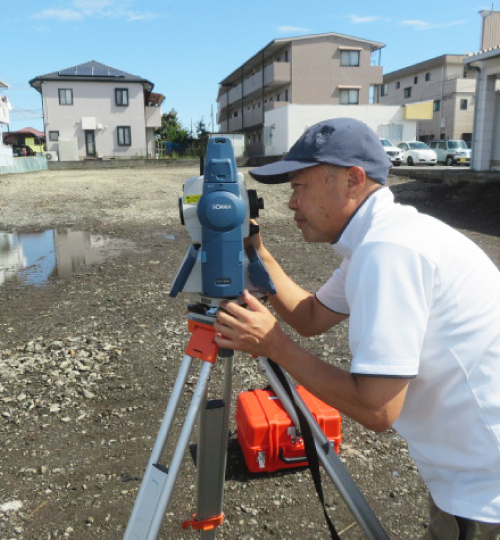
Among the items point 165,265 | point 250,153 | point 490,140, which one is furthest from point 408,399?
point 250,153

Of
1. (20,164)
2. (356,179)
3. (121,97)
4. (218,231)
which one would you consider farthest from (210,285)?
(121,97)

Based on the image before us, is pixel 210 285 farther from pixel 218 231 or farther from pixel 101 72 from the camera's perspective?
pixel 101 72

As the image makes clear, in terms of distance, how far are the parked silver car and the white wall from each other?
18.4 ft

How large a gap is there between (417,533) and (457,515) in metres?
1.35

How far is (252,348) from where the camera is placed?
1.49 meters

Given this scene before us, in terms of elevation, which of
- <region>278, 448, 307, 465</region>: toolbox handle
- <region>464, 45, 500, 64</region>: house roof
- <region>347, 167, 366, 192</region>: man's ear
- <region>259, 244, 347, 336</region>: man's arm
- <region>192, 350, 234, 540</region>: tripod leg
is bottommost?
<region>278, 448, 307, 465</region>: toolbox handle

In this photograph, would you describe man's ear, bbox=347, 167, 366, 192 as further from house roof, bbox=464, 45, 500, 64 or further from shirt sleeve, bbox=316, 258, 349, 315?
house roof, bbox=464, 45, 500, 64

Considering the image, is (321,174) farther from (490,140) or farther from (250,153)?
(250,153)

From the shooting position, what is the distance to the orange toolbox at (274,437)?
9.23 feet

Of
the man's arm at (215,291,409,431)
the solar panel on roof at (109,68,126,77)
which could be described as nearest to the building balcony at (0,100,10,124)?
the solar panel on roof at (109,68,126,77)

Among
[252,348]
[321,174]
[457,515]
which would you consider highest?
[321,174]

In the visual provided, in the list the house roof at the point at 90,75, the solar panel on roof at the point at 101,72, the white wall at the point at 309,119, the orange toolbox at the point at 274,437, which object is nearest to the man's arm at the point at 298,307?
the orange toolbox at the point at 274,437

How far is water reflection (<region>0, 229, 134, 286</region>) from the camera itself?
8.26 meters

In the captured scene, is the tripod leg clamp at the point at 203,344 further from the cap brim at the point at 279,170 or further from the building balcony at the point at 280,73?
the building balcony at the point at 280,73
